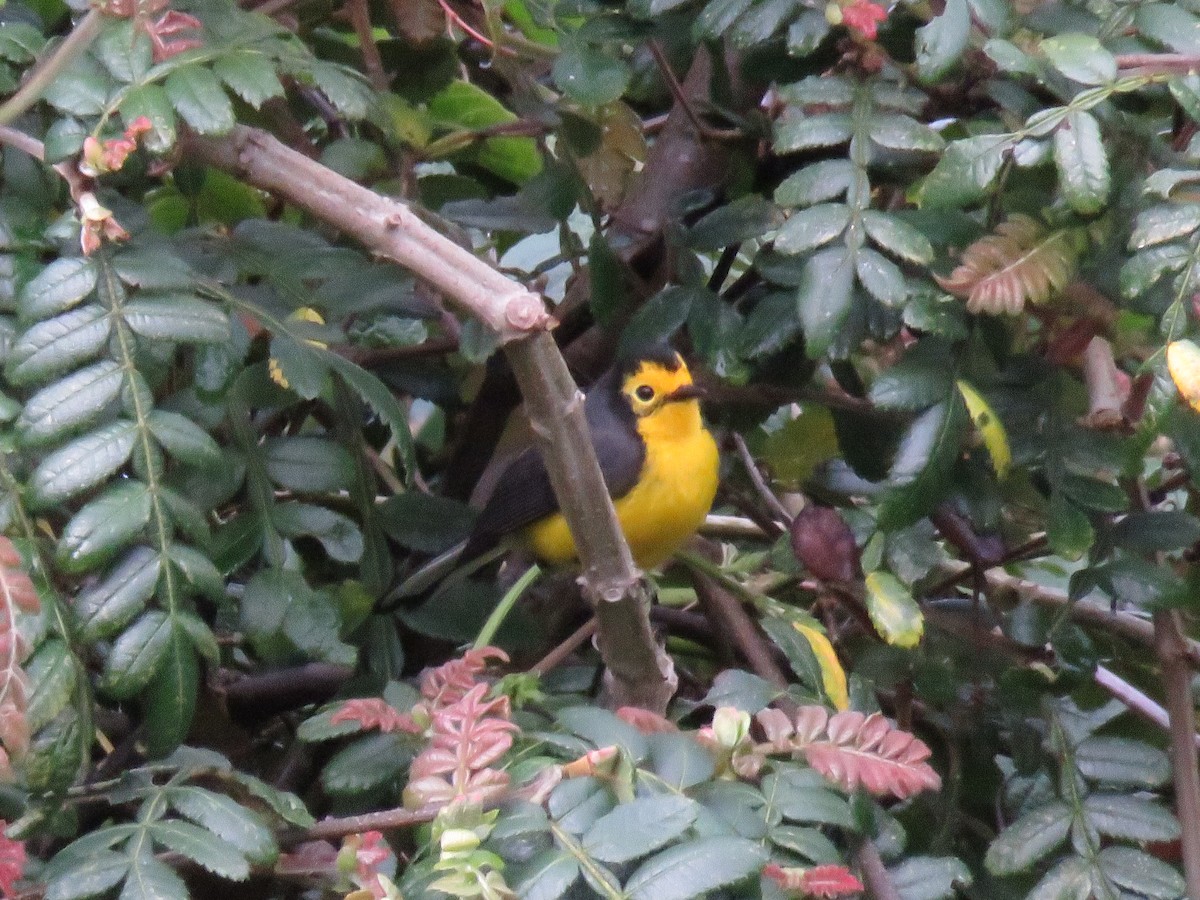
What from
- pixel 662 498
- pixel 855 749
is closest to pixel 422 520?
pixel 855 749

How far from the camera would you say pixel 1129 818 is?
1.23 meters

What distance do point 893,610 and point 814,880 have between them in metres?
0.34

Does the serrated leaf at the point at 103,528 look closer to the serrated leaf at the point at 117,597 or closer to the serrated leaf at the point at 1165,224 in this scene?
the serrated leaf at the point at 117,597

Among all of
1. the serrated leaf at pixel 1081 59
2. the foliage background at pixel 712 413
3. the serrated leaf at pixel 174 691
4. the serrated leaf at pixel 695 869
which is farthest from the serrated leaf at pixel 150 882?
the serrated leaf at pixel 1081 59

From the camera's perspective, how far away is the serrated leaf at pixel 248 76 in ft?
3.83

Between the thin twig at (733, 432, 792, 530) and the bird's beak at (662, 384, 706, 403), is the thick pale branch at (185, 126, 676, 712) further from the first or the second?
the bird's beak at (662, 384, 706, 403)

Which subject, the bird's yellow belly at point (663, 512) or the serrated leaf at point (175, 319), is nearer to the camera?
the serrated leaf at point (175, 319)

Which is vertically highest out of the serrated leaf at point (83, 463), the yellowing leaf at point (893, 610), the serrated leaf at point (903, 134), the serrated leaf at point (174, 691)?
the serrated leaf at point (83, 463)

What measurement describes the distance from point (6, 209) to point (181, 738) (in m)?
0.45

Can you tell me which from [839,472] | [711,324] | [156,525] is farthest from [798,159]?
[156,525]

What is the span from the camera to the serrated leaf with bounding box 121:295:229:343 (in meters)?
1.12

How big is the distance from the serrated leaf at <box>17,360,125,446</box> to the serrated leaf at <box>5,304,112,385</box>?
13 mm

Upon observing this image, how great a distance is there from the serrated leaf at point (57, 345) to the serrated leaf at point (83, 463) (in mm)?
55

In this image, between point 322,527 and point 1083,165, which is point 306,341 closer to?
point 322,527
